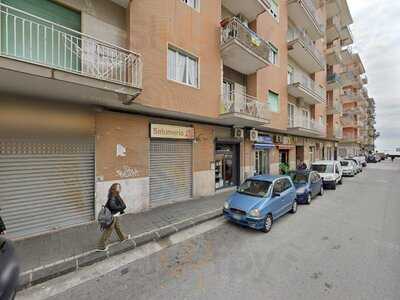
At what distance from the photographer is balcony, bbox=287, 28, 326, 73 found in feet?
50.8

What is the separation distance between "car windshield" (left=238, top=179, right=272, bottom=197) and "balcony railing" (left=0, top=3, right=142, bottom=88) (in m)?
4.80

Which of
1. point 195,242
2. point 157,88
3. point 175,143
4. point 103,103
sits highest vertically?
point 157,88

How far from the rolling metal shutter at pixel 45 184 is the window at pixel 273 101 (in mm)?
11114

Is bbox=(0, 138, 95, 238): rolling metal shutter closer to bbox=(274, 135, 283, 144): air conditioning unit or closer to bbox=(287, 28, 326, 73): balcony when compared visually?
bbox=(274, 135, 283, 144): air conditioning unit

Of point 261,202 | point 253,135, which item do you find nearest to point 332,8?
point 253,135

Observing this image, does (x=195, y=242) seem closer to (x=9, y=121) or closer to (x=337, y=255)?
(x=337, y=255)

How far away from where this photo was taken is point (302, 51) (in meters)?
16.3

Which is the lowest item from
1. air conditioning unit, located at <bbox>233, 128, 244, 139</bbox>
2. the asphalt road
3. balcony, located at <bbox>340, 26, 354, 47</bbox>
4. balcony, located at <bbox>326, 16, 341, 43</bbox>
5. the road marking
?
the road marking

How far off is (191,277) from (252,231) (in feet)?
9.44

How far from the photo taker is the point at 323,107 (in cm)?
2306

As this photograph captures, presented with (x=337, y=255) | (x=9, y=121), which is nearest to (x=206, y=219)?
(x=337, y=255)

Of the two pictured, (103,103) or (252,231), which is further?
(103,103)

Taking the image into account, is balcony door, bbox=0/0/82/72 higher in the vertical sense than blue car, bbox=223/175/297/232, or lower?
higher

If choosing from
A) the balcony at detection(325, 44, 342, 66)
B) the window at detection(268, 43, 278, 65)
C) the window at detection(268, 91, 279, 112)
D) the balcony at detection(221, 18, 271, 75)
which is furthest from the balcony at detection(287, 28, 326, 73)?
the balcony at detection(325, 44, 342, 66)
